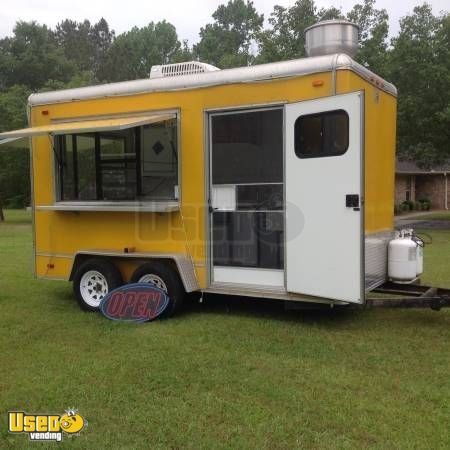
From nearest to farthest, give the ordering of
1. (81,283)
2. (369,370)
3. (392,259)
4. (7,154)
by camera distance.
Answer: (369,370)
(392,259)
(81,283)
(7,154)

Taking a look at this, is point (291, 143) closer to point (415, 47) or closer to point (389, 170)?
point (389, 170)

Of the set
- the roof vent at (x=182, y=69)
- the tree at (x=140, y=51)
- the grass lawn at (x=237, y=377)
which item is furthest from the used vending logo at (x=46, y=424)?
the tree at (x=140, y=51)

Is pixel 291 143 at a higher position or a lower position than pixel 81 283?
higher

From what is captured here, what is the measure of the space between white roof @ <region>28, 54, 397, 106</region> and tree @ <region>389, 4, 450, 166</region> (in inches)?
470

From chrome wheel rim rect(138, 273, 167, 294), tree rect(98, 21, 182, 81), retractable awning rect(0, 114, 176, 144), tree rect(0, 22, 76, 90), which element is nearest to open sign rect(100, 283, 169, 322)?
chrome wheel rim rect(138, 273, 167, 294)

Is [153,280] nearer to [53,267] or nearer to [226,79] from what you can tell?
[53,267]

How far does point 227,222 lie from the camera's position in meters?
6.01

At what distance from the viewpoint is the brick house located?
31.7 m

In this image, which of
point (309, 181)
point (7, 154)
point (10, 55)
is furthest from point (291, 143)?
point (10, 55)

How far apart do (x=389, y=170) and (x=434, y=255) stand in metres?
5.82

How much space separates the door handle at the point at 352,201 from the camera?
4863 millimetres

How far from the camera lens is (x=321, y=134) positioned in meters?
5.10

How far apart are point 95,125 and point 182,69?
3.90 feet

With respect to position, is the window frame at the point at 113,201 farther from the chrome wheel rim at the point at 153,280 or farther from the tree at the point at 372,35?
the tree at the point at 372,35
